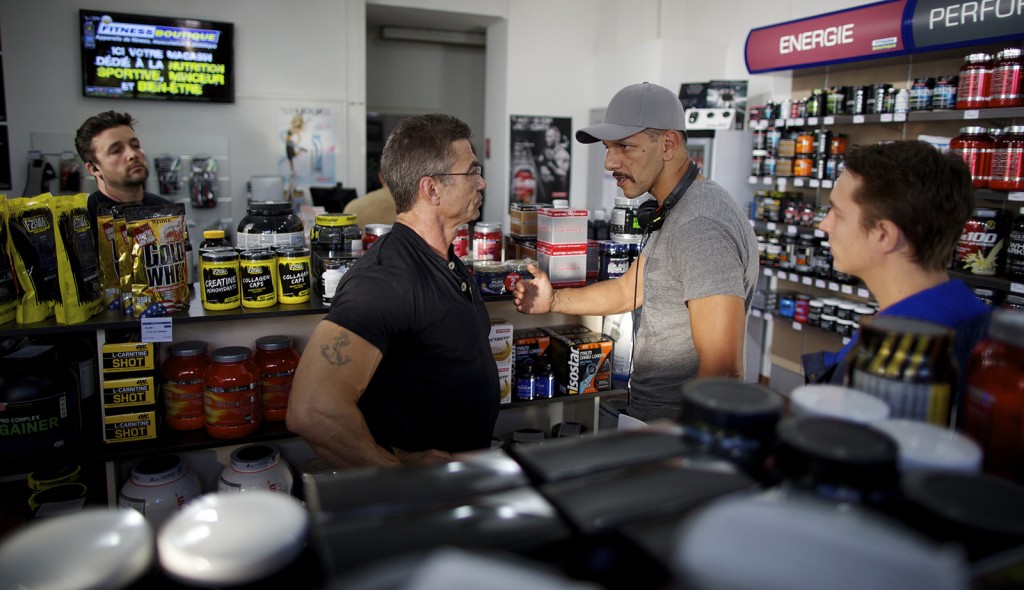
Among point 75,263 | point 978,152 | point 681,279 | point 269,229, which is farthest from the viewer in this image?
point 978,152

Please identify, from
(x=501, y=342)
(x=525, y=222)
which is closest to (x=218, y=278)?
(x=501, y=342)

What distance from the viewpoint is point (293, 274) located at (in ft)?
8.63

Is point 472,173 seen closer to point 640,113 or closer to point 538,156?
point 640,113

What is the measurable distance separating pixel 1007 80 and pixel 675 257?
2844 millimetres

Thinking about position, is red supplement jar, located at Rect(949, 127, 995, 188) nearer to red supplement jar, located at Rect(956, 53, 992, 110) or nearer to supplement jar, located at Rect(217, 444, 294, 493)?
red supplement jar, located at Rect(956, 53, 992, 110)

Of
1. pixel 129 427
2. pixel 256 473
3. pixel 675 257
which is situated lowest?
pixel 256 473

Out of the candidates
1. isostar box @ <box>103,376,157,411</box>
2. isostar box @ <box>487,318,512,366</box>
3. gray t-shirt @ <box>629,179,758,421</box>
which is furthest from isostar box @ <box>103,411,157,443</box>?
gray t-shirt @ <box>629,179,758,421</box>

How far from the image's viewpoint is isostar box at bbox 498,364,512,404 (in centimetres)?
292

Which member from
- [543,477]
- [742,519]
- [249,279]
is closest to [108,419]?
[249,279]

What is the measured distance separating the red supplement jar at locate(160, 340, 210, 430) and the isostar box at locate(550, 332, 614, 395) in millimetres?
1422

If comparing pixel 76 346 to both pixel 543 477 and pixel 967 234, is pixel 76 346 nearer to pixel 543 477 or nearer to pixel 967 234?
pixel 543 477

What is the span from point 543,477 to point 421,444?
128cm

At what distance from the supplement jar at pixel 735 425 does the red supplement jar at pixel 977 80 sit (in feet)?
12.8

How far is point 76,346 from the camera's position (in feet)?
8.50
